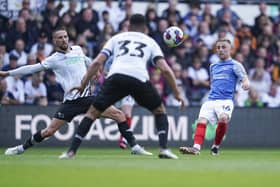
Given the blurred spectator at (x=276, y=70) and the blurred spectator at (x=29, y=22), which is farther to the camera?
the blurred spectator at (x=276, y=70)

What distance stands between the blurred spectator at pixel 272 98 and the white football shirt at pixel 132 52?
10.9 metres

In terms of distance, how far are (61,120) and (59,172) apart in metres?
5.03

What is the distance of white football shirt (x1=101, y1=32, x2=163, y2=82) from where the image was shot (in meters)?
14.1

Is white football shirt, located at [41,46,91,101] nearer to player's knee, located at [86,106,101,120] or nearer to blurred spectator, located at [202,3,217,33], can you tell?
player's knee, located at [86,106,101,120]

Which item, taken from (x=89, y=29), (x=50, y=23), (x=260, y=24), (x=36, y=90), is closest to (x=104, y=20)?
(x=89, y=29)

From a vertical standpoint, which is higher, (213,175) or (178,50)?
(178,50)

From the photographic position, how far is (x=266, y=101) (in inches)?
975

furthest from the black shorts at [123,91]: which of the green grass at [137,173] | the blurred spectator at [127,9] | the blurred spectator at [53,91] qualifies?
the blurred spectator at [127,9]

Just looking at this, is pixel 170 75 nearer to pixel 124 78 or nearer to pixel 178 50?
pixel 124 78

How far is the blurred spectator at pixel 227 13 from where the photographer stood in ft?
85.4

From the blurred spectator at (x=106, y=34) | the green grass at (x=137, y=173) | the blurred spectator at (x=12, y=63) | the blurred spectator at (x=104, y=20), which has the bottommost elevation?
the green grass at (x=137, y=173)

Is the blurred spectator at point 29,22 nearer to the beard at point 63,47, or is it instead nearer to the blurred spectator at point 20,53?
the blurred spectator at point 20,53

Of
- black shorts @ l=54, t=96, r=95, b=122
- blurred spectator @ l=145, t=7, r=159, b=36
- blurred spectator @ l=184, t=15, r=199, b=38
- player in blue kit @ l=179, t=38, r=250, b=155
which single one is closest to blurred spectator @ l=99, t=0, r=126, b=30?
blurred spectator @ l=145, t=7, r=159, b=36

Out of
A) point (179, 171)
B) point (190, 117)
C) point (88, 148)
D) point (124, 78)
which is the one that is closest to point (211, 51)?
point (190, 117)
